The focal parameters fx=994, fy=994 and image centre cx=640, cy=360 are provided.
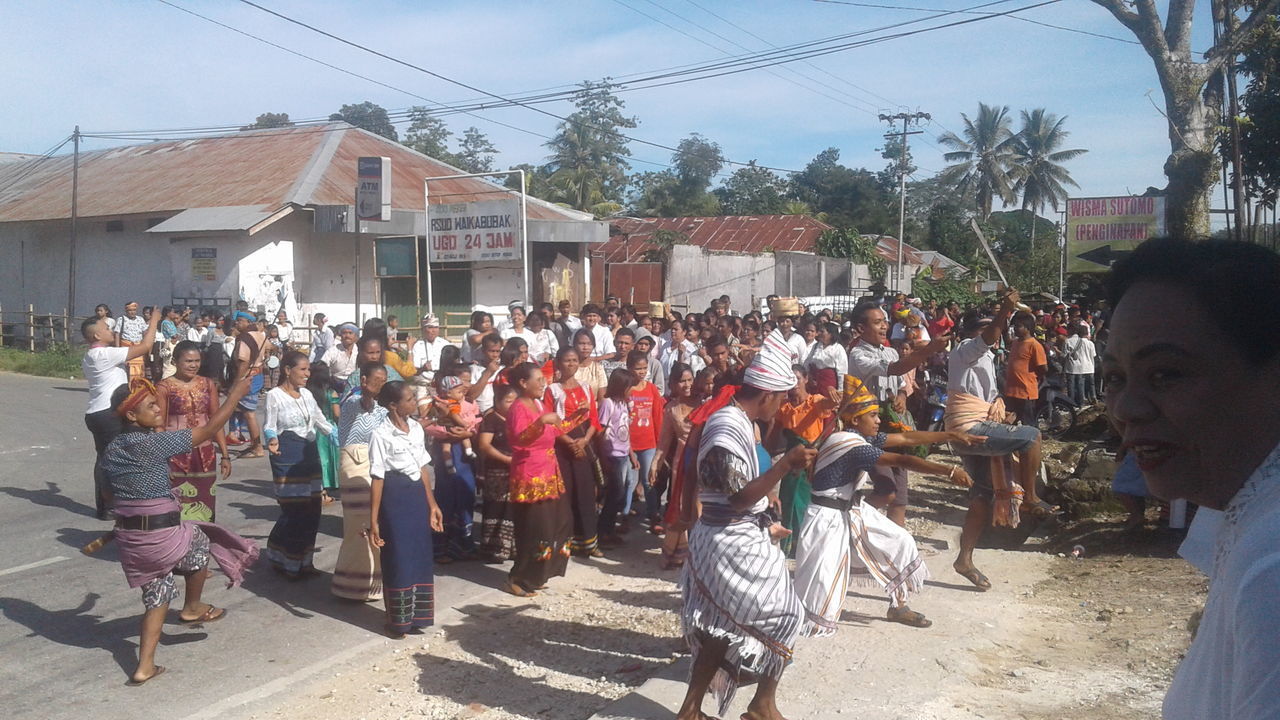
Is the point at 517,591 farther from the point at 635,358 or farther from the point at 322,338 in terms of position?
the point at 322,338

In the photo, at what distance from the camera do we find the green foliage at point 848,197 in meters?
Answer: 52.8

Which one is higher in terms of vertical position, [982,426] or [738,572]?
[982,426]

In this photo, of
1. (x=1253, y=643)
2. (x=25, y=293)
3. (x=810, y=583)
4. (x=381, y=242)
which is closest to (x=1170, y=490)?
(x=1253, y=643)

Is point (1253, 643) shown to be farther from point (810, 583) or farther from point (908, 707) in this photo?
point (810, 583)

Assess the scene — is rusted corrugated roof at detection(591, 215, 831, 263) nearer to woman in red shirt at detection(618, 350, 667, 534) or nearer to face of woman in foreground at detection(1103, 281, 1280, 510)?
woman in red shirt at detection(618, 350, 667, 534)

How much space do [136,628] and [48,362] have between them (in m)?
19.5

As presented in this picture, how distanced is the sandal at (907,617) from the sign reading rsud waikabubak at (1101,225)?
20945 millimetres

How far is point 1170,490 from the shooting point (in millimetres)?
1273

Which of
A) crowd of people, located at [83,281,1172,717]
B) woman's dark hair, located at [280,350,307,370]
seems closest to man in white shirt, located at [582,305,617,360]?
crowd of people, located at [83,281,1172,717]

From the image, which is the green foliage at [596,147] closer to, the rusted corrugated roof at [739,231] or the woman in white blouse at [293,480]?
the rusted corrugated roof at [739,231]

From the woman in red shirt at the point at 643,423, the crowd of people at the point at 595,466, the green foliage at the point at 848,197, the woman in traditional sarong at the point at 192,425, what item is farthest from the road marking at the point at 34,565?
the green foliage at the point at 848,197

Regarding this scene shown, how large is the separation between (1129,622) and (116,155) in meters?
36.3

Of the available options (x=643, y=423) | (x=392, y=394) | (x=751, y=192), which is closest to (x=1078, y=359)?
(x=643, y=423)

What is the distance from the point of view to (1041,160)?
60.4m
